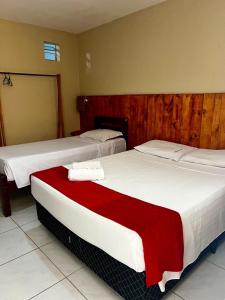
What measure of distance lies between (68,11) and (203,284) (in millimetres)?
3358

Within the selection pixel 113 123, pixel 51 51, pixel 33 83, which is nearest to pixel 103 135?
pixel 113 123

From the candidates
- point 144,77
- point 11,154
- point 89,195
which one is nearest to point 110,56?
point 144,77

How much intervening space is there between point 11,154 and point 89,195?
59.3 inches

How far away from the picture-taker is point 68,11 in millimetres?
2996

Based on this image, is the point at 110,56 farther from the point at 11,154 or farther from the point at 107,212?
the point at 107,212

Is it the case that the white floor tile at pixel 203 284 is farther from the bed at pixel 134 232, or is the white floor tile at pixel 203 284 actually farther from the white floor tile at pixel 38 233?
the white floor tile at pixel 38 233

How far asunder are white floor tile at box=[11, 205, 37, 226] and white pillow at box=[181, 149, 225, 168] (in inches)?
69.5

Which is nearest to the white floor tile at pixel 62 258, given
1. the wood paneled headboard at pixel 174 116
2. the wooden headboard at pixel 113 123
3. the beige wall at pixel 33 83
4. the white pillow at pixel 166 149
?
the white pillow at pixel 166 149

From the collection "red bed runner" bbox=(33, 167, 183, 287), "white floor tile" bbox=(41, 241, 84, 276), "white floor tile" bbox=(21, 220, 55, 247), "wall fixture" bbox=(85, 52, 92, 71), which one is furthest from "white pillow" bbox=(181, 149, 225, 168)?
"wall fixture" bbox=(85, 52, 92, 71)

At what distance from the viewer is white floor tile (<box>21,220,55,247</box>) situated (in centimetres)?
207

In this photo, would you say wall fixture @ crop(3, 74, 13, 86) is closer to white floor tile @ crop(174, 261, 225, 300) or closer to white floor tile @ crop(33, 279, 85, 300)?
white floor tile @ crop(33, 279, 85, 300)

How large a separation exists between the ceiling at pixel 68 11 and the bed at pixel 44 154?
1.47 meters

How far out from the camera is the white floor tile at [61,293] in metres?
1.46

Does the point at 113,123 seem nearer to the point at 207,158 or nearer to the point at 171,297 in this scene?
the point at 207,158
